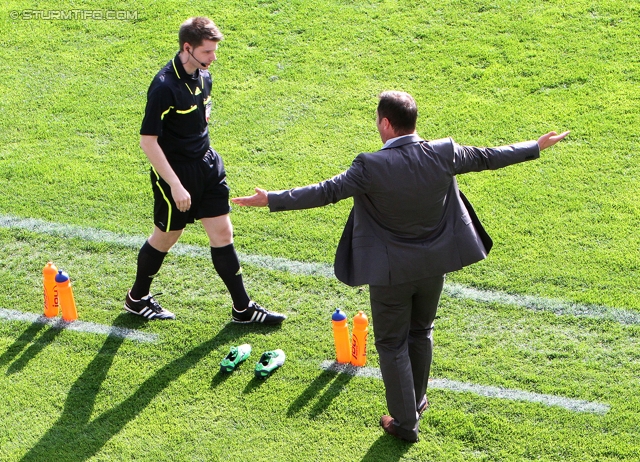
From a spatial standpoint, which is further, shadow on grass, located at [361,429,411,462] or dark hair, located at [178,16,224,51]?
dark hair, located at [178,16,224,51]

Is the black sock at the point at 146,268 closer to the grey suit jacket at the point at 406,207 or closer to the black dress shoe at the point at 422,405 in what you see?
the grey suit jacket at the point at 406,207

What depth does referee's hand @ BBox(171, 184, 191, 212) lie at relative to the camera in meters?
5.70

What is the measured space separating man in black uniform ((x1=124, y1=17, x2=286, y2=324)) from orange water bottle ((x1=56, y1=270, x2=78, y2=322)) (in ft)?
1.34

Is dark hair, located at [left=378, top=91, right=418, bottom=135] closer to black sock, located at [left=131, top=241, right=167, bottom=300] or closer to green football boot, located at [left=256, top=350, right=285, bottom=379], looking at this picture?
green football boot, located at [left=256, top=350, right=285, bottom=379]

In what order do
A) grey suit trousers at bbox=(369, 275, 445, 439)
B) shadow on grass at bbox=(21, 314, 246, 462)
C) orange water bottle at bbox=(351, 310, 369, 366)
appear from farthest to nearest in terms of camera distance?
orange water bottle at bbox=(351, 310, 369, 366)
shadow on grass at bbox=(21, 314, 246, 462)
grey suit trousers at bbox=(369, 275, 445, 439)

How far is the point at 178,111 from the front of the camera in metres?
5.79

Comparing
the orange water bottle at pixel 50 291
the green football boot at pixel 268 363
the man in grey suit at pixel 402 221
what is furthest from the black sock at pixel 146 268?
the man in grey suit at pixel 402 221

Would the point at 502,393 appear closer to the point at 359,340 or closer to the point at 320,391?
the point at 359,340

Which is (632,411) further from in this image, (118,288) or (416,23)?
(416,23)

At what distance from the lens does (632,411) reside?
5.47m

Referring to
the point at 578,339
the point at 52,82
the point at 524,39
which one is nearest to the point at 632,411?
the point at 578,339

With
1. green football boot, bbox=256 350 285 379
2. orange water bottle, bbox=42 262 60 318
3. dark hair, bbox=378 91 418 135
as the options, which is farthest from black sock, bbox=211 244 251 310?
dark hair, bbox=378 91 418 135

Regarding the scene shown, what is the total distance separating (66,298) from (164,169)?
148cm

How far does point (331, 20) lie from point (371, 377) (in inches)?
219
